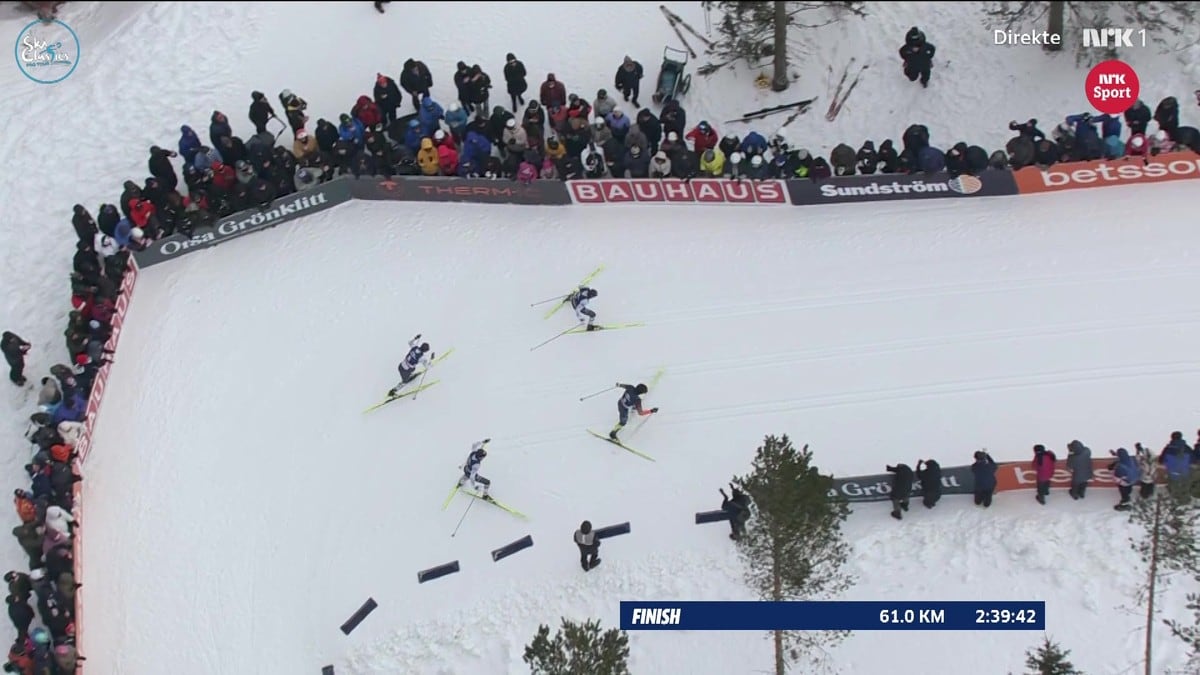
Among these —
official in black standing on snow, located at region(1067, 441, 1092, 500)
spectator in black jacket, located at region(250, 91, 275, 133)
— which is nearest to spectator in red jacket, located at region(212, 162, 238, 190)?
spectator in black jacket, located at region(250, 91, 275, 133)

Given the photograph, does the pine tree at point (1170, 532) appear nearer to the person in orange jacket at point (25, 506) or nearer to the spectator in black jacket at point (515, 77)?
the spectator in black jacket at point (515, 77)

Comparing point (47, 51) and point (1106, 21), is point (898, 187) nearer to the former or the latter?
point (1106, 21)

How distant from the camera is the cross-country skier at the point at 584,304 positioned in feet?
74.6

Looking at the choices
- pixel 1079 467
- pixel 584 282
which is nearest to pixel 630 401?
pixel 584 282

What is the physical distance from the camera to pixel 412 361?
882 inches

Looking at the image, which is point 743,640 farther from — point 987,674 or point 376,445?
point 376,445

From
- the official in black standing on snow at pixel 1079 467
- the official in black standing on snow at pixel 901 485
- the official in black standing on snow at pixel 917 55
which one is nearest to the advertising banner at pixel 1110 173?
the official in black standing on snow at pixel 917 55

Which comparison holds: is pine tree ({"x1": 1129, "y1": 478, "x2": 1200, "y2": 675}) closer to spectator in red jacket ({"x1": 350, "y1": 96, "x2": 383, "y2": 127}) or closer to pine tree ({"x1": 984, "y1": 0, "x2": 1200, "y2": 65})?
pine tree ({"x1": 984, "y1": 0, "x2": 1200, "y2": 65})

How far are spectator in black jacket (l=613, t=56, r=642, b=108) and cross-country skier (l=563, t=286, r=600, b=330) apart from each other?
4477 mm

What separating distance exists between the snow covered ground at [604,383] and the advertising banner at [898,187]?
10.7 inches

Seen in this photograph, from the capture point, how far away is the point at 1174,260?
74.5 ft

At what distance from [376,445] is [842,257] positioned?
8.33 meters

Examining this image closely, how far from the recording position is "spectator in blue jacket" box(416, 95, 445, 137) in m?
24.8

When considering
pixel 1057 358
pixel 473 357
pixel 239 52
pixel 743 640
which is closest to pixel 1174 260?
pixel 1057 358
